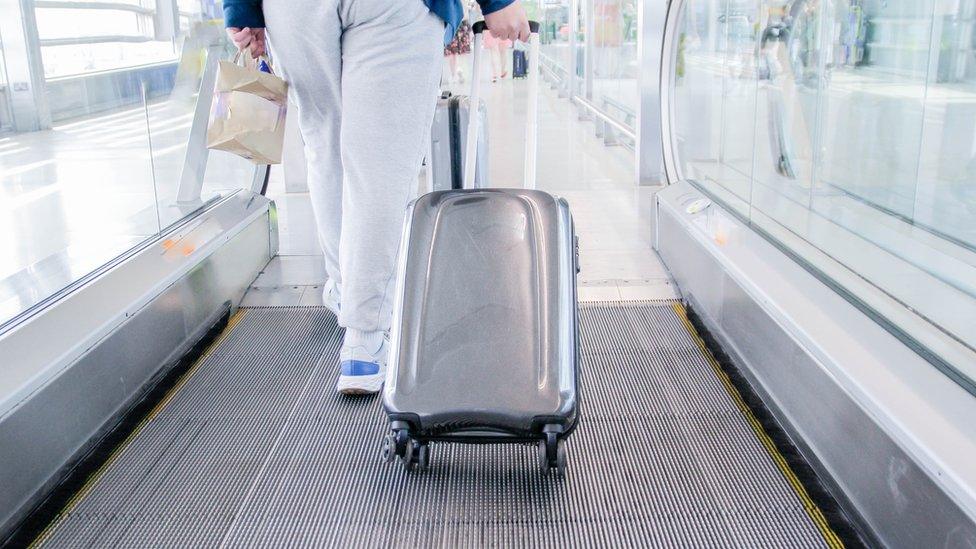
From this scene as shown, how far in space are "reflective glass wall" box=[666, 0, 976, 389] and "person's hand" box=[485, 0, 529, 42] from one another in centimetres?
79

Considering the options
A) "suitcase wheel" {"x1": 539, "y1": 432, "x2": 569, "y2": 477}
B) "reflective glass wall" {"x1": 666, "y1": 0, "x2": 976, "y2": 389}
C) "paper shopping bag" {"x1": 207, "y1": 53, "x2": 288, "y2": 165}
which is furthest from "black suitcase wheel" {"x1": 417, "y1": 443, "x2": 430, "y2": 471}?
"reflective glass wall" {"x1": 666, "y1": 0, "x2": 976, "y2": 389}

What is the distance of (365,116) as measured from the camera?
2078mm

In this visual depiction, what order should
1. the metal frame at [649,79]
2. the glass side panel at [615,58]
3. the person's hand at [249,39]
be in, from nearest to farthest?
the person's hand at [249,39] < the metal frame at [649,79] < the glass side panel at [615,58]

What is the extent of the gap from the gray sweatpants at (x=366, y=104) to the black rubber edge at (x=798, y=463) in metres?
0.94

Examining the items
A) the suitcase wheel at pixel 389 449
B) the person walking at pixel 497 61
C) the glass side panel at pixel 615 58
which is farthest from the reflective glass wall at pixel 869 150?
the person walking at pixel 497 61

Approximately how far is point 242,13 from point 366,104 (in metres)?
0.38

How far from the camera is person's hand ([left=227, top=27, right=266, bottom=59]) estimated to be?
2158 millimetres

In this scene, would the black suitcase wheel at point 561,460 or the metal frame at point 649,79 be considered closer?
the black suitcase wheel at point 561,460

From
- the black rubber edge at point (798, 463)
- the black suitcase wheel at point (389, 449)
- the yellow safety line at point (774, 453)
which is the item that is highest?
the black suitcase wheel at point (389, 449)

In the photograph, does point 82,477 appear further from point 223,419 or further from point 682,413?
point 682,413

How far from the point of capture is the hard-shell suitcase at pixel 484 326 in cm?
→ 165

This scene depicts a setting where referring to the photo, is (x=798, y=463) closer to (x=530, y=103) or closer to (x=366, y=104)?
(x=530, y=103)

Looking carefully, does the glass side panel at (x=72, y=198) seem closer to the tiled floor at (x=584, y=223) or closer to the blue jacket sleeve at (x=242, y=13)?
the blue jacket sleeve at (x=242, y=13)

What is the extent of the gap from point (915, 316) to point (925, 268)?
0.09 metres
